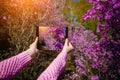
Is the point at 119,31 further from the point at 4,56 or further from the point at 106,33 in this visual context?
the point at 4,56

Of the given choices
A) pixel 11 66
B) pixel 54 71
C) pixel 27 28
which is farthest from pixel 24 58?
pixel 27 28

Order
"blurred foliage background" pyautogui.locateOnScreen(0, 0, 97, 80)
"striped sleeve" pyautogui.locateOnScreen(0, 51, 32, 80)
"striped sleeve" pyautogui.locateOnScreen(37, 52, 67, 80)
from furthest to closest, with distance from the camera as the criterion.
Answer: "blurred foliage background" pyautogui.locateOnScreen(0, 0, 97, 80) → "striped sleeve" pyautogui.locateOnScreen(0, 51, 32, 80) → "striped sleeve" pyautogui.locateOnScreen(37, 52, 67, 80)

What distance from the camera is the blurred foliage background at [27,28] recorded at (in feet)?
13.6

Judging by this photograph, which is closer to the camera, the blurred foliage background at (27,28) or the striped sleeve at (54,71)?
the striped sleeve at (54,71)

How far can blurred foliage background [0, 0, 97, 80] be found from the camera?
13.6 ft

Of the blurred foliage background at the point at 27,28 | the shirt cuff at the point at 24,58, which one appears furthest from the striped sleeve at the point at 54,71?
the blurred foliage background at the point at 27,28

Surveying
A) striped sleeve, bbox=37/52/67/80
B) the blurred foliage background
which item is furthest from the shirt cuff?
the blurred foliage background

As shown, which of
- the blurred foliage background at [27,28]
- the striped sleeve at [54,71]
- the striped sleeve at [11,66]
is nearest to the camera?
the striped sleeve at [54,71]

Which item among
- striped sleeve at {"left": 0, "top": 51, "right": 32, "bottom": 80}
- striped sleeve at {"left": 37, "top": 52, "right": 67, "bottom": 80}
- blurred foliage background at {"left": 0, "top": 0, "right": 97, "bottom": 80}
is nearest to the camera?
striped sleeve at {"left": 37, "top": 52, "right": 67, "bottom": 80}

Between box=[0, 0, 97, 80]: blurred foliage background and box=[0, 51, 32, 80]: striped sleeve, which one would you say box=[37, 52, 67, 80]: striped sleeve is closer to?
box=[0, 51, 32, 80]: striped sleeve

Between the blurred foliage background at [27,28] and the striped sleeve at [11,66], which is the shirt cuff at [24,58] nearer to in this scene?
the striped sleeve at [11,66]

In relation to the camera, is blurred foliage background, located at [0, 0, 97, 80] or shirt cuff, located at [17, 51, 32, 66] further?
blurred foliage background, located at [0, 0, 97, 80]

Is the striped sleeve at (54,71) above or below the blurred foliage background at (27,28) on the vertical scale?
above

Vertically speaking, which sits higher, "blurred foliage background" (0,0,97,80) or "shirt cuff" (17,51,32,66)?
"shirt cuff" (17,51,32,66)
